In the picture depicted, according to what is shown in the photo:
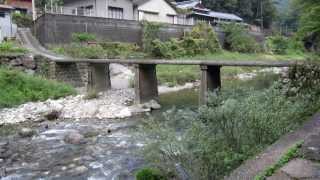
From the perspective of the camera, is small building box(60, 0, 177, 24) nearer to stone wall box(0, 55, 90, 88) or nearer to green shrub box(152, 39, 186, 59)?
green shrub box(152, 39, 186, 59)

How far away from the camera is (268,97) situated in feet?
22.8

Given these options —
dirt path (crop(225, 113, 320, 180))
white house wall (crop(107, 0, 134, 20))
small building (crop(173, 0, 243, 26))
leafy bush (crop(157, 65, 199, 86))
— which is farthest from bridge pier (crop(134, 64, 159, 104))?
small building (crop(173, 0, 243, 26))

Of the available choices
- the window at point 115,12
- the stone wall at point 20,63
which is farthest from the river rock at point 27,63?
the window at point 115,12

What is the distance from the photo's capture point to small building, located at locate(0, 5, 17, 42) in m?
30.1

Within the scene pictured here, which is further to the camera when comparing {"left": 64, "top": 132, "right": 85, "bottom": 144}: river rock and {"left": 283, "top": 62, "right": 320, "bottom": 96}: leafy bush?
{"left": 64, "top": 132, "right": 85, "bottom": 144}: river rock

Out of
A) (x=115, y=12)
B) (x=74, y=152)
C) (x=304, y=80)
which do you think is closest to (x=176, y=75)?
(x=115, y=12)

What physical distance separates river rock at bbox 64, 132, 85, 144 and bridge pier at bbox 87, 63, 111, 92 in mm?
9518

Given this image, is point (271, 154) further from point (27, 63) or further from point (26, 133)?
point (27, 63)

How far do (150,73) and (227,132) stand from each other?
14101 mm

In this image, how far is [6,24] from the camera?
3053 centimetres

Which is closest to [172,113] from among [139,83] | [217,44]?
[139,83]

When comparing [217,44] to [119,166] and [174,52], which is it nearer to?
[174,52]

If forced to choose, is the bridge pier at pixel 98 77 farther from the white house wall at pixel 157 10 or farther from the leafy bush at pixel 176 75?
the white house wall at pixel 157 10

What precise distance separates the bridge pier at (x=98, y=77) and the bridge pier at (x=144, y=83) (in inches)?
165
